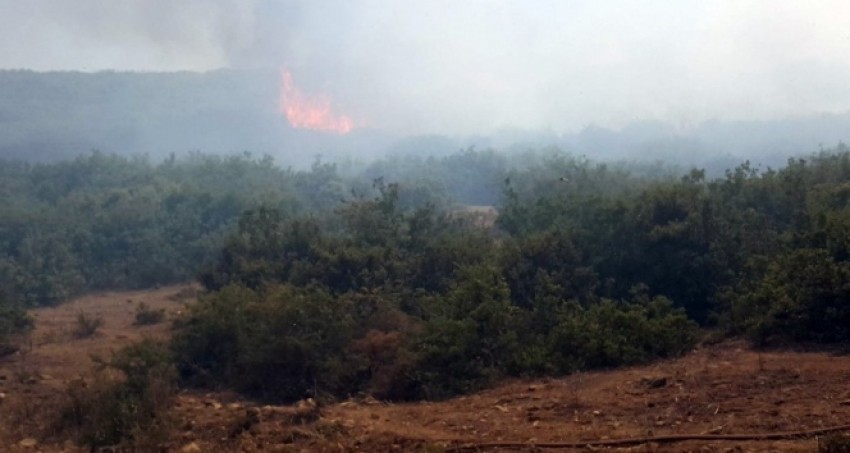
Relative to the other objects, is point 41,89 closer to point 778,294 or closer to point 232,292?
point 232,292

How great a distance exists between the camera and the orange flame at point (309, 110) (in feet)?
185

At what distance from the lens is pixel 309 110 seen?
5703 centimetres

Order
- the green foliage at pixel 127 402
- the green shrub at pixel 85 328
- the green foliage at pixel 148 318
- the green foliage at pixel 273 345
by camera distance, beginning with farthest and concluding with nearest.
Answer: the green foliage at pixel 148 318 < the green shrub at pixel 85 328 < the green foliage at pixel 273 345 < the green foliage at pixel 127 402

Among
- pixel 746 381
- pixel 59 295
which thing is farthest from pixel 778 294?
pixel 59 295

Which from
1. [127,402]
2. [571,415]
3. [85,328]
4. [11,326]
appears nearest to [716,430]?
[571,415]

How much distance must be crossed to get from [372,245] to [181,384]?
598 centimetres

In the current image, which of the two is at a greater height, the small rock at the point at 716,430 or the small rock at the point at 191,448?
the small rock at the point at 716,430

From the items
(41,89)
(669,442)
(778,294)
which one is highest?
(41,89)

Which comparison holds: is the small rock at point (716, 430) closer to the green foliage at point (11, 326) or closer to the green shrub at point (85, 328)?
the green foliage at point (11, 326)

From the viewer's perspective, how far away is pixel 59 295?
25781 mm

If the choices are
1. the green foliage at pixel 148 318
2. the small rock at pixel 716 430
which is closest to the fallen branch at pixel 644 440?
the small rock at pixel 716 430

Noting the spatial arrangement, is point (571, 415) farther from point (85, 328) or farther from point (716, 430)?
point (85, 328)

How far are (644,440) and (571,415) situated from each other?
1.40 meters

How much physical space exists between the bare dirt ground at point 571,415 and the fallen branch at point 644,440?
0.03 m
